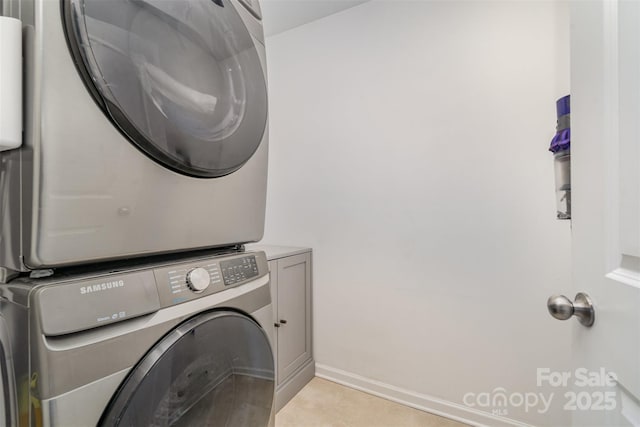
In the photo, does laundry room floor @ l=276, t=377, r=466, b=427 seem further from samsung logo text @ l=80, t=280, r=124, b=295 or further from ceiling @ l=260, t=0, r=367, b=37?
ceiling @ l=260, t=0, r=367, b=37

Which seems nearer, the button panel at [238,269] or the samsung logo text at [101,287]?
the samsung logo text at [101,287]

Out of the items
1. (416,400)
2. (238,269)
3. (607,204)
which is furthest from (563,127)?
(416,400)

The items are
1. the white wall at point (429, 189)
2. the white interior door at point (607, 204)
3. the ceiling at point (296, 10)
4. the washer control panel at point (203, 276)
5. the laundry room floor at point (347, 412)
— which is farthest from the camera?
the ceiling at point (296, 10)

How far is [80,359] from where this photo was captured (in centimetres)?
50

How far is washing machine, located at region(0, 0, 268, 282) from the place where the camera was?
0.50 m

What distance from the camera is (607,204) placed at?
549 millimetres

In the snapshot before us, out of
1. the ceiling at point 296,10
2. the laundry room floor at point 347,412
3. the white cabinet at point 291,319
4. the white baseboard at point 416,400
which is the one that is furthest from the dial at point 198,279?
the ceiling at point 296,10

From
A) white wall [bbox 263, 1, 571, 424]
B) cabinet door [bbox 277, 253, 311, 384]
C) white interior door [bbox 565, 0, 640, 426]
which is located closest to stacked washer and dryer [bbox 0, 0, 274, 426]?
white interior door [bbox 565, 0, 640, 426]

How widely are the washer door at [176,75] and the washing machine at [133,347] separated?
0.94 feet

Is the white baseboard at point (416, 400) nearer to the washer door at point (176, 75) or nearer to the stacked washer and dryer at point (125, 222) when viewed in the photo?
the stacked washer and dryer at point (125, 222)

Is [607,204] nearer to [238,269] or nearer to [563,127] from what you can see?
[563,127]

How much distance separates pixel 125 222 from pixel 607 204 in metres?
0.95

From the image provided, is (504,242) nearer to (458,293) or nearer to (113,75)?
(458,293)

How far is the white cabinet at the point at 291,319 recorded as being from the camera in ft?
5.63
